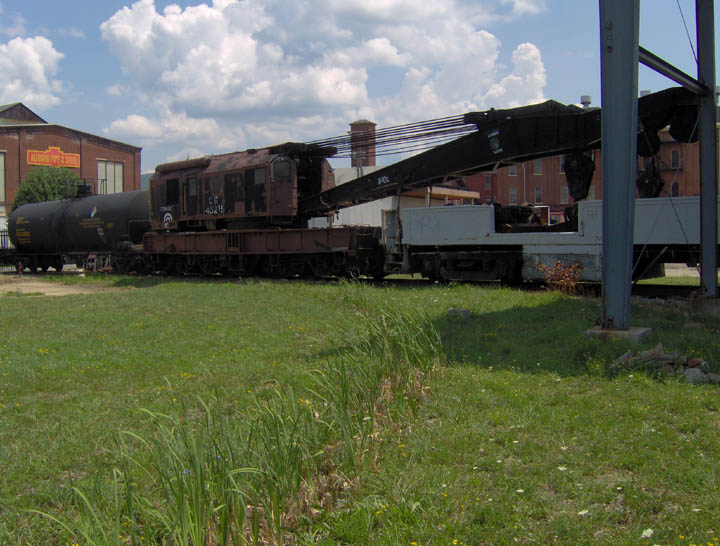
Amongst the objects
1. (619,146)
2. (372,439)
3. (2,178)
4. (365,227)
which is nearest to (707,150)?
(619,146)

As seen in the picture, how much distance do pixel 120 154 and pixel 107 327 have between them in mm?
60848

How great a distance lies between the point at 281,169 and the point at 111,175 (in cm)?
5223

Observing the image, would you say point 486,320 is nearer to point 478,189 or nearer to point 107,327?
point 107,327

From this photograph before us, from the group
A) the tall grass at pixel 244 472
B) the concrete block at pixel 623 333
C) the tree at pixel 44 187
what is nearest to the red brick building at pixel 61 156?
the tree at pixel 44 187

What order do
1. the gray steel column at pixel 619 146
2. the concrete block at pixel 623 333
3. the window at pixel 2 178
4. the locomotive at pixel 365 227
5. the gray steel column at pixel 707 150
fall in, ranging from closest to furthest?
the concrete block at pixel 623 333, the gray steel column at pixel 619 146, the gray steel column at pixel 707 150, the locomotive at pixel 365 227, the window at pixel 2 178

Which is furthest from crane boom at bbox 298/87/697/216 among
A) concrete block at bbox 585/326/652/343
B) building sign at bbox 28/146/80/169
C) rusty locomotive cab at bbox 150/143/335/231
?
building sign at bbox 28/146/80/169

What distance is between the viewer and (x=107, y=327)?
11242 millimetres

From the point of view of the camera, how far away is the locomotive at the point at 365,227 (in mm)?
12805

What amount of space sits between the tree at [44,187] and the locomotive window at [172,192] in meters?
29.8

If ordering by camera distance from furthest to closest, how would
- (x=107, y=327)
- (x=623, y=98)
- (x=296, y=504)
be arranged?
(x=107, y=327) → (x=623, y=98) → (x=296, y=504)

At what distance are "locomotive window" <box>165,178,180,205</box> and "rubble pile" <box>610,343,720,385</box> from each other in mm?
18944

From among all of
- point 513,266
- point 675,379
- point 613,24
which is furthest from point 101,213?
point 675,379

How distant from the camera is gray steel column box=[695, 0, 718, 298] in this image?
10.4m

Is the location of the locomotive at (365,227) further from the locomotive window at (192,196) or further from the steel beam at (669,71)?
the steel beam at (669,71)
